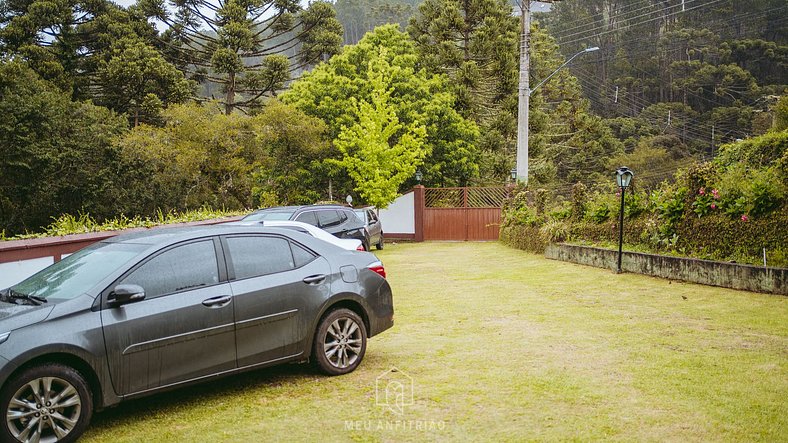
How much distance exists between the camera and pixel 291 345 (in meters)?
5.83

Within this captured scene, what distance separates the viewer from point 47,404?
443 centimetres

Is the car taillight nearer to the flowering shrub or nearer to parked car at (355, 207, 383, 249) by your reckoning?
the flowering shrub

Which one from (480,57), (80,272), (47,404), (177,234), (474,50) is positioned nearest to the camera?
(47,404)

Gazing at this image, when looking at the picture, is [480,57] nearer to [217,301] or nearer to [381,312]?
[381,312]

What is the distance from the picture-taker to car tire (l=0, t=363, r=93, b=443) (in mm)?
4293

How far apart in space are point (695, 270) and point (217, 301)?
912cm

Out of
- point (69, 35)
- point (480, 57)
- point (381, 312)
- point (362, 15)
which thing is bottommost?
point (381, 312)

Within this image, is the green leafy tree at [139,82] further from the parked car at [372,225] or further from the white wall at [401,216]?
the parked car at [372,225]

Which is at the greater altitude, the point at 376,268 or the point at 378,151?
the point at 378,151

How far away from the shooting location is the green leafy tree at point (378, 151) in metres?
28.1

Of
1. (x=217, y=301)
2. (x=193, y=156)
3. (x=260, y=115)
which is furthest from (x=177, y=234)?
(x=260, y=115)

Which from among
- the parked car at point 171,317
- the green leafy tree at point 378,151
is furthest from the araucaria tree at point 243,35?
the parked car at point 171,317

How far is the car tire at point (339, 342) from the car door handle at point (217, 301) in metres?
0.98

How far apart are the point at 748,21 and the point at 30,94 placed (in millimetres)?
64984
